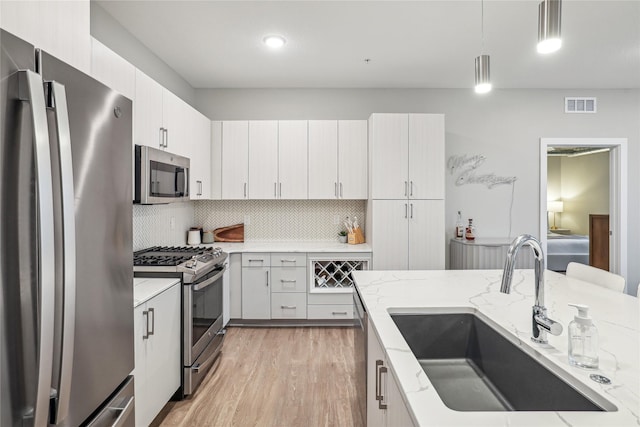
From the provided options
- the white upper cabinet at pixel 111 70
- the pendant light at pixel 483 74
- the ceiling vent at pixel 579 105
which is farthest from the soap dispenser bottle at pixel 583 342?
the ceiling vent at pixel 579 105

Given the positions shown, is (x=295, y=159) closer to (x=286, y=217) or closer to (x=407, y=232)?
(x=286, y=217)

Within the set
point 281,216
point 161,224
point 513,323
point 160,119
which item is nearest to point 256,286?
point 281,216

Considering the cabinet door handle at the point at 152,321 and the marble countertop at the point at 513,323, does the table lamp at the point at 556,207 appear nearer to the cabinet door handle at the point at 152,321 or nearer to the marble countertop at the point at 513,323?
the marble countertop at the point at 513,323

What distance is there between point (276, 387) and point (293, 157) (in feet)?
7.84

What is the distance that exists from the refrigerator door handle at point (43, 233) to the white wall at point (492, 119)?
3555 millimetres

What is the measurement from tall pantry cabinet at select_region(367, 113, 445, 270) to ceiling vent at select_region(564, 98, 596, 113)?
6.14 ft

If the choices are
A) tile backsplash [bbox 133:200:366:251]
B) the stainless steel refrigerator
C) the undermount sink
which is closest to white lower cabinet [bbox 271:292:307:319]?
tile backsplash [bbox 133:200:366:251]

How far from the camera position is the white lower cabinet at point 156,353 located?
1.87m

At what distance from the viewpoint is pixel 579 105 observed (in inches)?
170

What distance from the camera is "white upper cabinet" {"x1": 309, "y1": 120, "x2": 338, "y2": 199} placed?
13.0 ft

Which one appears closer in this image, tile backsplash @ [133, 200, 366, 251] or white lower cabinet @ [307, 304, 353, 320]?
white lower cabinet @ [307, 304, 353, 320]

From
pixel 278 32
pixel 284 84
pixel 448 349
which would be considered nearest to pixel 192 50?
pixel 278 32

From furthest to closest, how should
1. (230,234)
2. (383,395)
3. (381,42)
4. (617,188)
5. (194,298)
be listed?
(617,188), (230,234), (381,42), (194,298), (383,395)

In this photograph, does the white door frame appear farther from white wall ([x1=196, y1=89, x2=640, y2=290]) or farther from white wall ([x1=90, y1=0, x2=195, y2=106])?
white wall ([x1=90, y1=0, x2=195, y2=106])
